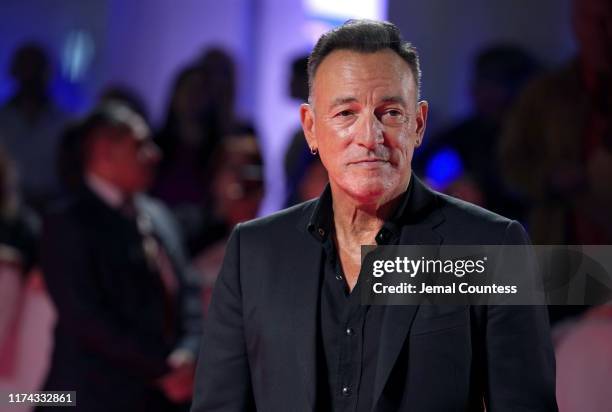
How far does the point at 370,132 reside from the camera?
1.71m

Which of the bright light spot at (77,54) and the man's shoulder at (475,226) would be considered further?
the bright light spot at (77,54)

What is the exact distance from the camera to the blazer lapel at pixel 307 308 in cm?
167

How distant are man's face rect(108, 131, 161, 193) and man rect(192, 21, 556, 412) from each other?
211 cm

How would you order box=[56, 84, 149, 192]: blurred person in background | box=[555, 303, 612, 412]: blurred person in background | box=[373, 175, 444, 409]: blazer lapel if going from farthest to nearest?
box=[56, 84, 149, 192]: blurred person in background → box=[555, 303, 612, 412]: blurred person in background → box=[373, 175, 444, 409]: blazer lapel

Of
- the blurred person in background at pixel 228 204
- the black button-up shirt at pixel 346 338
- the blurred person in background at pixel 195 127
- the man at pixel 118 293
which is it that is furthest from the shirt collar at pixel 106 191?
the black button-up shirt at pixel 346 338

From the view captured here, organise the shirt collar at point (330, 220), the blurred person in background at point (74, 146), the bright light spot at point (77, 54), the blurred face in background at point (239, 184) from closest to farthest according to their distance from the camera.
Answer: the shirt collar at point (330, 220)
the blurred face in background at point (239, 184)
the blurred person in background at point (74, 146)
the bright light spot at point (77, 54)

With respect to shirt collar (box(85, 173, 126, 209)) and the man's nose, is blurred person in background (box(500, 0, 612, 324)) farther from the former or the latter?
the man's nose

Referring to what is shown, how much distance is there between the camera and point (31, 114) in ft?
16.5

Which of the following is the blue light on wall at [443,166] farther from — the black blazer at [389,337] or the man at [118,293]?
the black blazer at [389,337]

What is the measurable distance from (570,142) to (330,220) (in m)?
2.61

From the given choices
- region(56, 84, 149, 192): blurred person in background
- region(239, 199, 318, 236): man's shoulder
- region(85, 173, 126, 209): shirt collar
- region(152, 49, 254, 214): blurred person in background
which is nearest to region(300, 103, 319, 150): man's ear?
region(239, 199, 318, 236): man's shoulder

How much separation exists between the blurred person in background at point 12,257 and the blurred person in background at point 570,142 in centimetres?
203

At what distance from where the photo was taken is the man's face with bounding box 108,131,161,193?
388cm

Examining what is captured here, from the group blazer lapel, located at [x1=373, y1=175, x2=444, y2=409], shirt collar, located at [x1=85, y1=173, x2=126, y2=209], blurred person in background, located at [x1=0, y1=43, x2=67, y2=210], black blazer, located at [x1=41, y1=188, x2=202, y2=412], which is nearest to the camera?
blazer lapel, located at [x1=373, y1=175, x2=444, y2=409]
